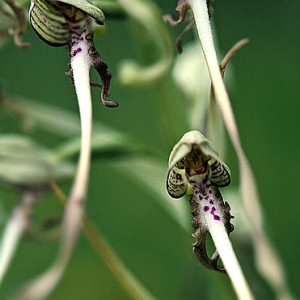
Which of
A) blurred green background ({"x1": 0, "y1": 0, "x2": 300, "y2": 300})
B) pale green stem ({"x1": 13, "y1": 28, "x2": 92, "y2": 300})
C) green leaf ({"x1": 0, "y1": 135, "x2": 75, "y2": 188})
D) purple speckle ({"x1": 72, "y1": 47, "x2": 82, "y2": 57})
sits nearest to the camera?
pale green stem ({"x1": 13, "y1": 28, "x2": 92, "y2": 300})

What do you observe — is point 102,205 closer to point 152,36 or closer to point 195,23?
point 152,36

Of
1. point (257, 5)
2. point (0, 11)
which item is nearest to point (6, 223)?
point (0, 11)

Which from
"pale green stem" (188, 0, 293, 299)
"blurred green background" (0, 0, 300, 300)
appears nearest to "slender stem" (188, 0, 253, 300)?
"pale green stem" (188, 0, 293, 299)

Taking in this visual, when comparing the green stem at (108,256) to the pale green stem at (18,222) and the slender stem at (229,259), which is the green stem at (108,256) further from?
the pale green stem at (18,222)

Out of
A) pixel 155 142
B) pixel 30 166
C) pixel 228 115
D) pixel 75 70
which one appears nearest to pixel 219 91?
pixel 228 115

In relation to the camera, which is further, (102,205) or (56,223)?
(102,205)

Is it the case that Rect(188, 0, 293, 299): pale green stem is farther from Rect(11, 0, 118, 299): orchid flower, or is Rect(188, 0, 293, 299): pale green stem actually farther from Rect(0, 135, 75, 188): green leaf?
Rect(0, 135, 75, 188): green leaf

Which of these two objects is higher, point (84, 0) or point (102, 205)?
point (102, 205)
